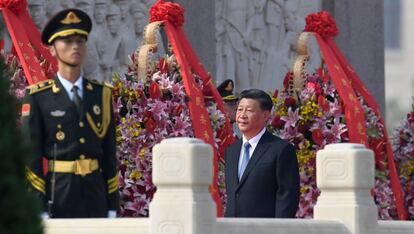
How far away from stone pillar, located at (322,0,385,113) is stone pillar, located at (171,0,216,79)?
112 inches

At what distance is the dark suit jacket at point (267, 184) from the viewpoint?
41.2 ft

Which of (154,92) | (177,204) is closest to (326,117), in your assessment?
(154,92)

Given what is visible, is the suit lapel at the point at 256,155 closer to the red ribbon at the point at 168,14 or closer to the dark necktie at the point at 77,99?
the dark necktie at the point at 77,99

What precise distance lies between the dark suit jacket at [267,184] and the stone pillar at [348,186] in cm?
25

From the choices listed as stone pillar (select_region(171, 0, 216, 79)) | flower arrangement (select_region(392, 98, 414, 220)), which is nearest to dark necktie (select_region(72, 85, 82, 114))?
flower arrangement (select_region(392, 98, 414, 220))

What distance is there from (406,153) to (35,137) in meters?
8.08

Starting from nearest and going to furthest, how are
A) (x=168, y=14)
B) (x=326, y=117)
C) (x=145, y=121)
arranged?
1. (x=145, y=121)
2. (x=168, y=14)
3. (x=326, y=117)

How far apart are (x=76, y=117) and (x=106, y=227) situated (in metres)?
0.75

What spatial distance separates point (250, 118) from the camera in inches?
501

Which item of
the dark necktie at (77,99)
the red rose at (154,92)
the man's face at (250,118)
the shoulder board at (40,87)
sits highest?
the red rose at (154,92)

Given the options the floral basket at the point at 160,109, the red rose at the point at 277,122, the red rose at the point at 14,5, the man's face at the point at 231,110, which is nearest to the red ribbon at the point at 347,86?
the red rose at the point at 277,122

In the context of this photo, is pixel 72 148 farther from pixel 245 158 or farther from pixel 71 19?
pixel 245 158

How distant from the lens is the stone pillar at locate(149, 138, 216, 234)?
10672mm

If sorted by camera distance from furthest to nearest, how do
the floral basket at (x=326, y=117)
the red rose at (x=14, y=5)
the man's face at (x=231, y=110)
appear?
the floral basket at (x=326, y=117)
the man's face at (x=231, y=110)
the red rose at (x=14, y=5)
